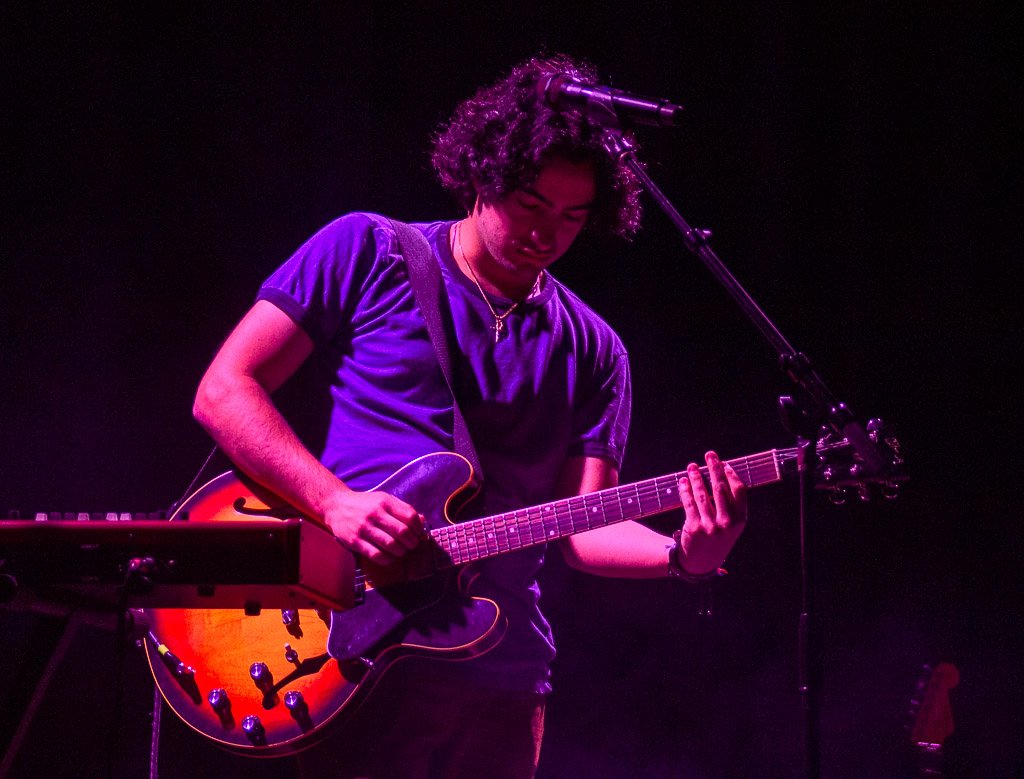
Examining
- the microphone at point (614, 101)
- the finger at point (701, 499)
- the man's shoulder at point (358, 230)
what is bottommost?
the finger at point (701, 499)

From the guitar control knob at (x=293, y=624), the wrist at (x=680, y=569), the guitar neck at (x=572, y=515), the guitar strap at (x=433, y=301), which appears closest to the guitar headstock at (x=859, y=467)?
the guitar neck at (x=572, y=515)

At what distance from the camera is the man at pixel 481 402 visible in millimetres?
2201

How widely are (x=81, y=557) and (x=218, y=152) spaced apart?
2.24 m

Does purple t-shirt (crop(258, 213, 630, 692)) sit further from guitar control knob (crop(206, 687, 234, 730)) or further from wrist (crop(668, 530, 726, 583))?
guitar control knob (crop(206, 687, 234, 730))

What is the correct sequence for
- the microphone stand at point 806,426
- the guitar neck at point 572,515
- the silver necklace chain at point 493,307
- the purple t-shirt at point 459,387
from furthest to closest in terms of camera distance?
the silver necklace chain at point 493,307, the purple t-shirt at point 459,387, the guitar neck at point 572,515, the microphone stand at point 806,426

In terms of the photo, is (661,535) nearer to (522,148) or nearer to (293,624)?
(293,624)

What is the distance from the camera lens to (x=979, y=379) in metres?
3.73

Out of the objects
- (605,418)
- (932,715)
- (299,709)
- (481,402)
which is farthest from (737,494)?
(932,715)

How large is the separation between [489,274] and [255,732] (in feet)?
4.48

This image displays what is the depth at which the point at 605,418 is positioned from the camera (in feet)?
9.13

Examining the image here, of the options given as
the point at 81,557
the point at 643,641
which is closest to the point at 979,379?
the point at 643,641

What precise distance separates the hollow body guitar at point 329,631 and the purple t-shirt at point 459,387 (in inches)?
3.8

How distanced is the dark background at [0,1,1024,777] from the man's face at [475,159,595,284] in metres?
1.21

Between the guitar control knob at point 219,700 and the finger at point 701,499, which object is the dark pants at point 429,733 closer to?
the guitar control knob at point 219,700
